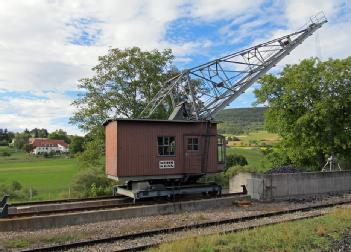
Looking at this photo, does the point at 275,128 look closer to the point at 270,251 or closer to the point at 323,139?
the point at 323,139

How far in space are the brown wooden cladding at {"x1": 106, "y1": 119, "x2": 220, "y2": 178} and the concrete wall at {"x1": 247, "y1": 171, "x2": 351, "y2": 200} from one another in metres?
2.27

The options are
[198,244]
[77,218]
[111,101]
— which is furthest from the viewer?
[111,101]

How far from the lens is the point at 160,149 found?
16.1 meters

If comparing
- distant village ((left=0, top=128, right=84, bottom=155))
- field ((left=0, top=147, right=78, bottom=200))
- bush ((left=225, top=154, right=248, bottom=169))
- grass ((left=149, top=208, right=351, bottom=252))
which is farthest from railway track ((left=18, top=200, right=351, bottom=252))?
distant village ((left=0, top=128, right=84, bottom=155))

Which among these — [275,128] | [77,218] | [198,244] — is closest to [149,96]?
[275,128]

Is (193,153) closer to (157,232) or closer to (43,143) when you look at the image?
(157,232)

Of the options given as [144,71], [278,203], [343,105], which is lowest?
[278,203]

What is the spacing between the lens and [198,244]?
869cm

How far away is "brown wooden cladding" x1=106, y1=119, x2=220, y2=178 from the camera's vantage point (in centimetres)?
1545

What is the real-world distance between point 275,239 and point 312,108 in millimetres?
16978

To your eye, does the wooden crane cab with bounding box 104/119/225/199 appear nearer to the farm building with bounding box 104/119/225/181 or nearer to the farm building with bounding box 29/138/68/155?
the farm building with bounding box 104/119/225/181

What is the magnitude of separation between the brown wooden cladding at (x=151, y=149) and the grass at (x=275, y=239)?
248 inches

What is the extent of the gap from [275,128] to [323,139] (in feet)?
11.4

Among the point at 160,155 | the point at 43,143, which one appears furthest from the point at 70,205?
the point at 43,143
